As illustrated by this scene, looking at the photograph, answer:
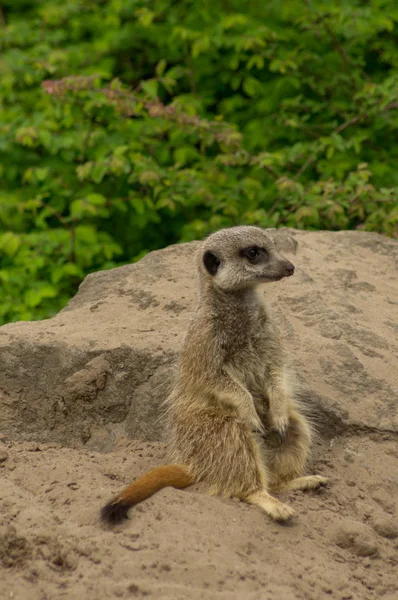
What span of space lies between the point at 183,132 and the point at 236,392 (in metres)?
3.22

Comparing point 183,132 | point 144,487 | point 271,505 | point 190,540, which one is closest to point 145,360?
point 144,487

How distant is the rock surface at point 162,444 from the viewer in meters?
2.39

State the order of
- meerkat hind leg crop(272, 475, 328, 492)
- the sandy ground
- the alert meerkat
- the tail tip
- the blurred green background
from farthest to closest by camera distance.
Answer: the blurred green background < meerkat hind leg crop(272, 475, 328, 492) < the alert meerkat < the tail tip < the sandy ground

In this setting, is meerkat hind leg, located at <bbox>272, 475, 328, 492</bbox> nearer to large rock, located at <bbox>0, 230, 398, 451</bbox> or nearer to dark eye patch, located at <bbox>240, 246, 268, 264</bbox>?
large rock, located at <bbox>0, 230, 398, 451</bbox>

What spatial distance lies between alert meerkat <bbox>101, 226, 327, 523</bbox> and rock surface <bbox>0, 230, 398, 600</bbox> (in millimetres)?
104

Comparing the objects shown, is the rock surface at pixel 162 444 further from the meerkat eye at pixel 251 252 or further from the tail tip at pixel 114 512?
the meerkat eye at pixel 251 252

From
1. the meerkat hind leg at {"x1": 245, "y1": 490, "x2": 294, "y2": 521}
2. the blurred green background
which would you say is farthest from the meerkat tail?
the blurred green background

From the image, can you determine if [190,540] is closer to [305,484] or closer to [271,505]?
[271,505]

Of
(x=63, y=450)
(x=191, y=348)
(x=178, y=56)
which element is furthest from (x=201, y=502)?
(x=178, y=56)

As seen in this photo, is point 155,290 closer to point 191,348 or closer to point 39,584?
point 191,348

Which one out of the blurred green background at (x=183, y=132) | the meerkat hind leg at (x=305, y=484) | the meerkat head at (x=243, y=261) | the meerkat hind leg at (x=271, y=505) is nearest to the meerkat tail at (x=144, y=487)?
the meerkat hind leg at (x=271, y=505)

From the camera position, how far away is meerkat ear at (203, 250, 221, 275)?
3170 mm

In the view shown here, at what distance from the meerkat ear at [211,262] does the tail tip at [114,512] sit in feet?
3.23

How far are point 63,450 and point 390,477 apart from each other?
1.28m
